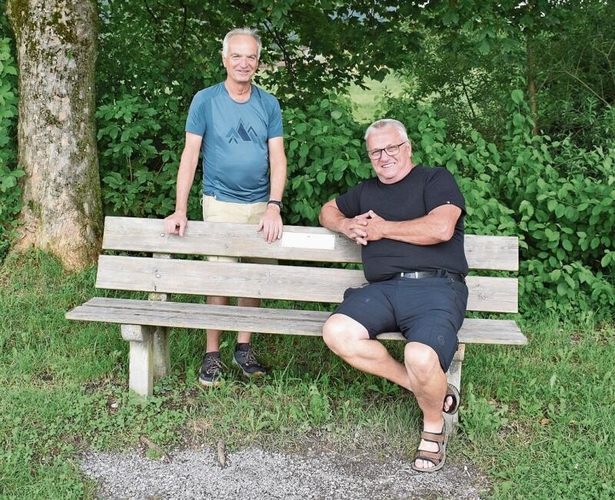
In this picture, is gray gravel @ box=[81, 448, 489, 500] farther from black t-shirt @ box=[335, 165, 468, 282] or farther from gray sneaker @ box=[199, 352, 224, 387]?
black t-shirt @ box=[335, 165, 468, 282]

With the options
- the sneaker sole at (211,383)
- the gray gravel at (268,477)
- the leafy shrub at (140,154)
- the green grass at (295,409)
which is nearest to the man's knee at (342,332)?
the green grass at (295,409)

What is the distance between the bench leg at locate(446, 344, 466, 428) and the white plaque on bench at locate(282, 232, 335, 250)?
98 cm

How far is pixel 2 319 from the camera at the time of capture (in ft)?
16.1

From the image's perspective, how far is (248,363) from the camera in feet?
14.2

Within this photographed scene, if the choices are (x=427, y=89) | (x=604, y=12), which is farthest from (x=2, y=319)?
(x=604, y=12)

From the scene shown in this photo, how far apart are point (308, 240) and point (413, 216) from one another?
2.22ft

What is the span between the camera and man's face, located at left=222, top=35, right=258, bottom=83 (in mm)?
3914

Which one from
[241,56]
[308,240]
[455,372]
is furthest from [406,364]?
[241,56]

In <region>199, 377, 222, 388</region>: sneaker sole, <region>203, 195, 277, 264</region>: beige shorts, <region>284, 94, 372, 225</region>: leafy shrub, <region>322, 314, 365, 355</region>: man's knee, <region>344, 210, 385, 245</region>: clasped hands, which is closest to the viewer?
<region>322, 314, 365, 355</region>: man's knee

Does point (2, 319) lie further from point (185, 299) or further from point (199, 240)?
point (199, 240)

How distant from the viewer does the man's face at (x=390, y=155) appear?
Result: 13.0ft

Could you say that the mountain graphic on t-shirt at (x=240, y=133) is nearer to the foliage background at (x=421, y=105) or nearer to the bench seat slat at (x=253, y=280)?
the bench seat slat at (x=253, y=280)

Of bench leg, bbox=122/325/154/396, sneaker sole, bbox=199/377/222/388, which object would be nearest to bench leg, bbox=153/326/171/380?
bench leg, bbox=122/325/154/396

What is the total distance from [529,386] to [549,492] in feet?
3.27
